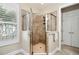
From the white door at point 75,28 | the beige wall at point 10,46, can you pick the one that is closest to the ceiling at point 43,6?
the beige wall at point 10,46

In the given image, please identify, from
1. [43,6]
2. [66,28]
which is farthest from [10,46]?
[66,28]

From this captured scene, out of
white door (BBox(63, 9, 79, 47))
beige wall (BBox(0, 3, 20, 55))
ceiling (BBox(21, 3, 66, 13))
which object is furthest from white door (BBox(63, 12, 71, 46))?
beige wall (BBox(0, 3, 20, 55))

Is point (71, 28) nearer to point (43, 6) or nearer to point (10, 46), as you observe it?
point (43, 6)

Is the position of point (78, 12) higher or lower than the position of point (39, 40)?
higher

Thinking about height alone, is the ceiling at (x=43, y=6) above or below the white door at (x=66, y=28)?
above

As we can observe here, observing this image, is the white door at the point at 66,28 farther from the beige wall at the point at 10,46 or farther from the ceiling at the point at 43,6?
the beige wall at the point at 10,46

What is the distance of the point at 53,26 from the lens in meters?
1.69

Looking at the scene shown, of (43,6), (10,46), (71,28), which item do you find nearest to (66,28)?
(71,28)

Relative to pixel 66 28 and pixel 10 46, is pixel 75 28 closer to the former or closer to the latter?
pixel 66 28

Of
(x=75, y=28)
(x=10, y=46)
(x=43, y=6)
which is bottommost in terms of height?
(x=10, y=46)

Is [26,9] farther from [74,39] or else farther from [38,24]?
[74,39]

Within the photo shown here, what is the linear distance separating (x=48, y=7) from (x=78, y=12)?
0.49 meters

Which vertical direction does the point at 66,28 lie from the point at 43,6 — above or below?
below
